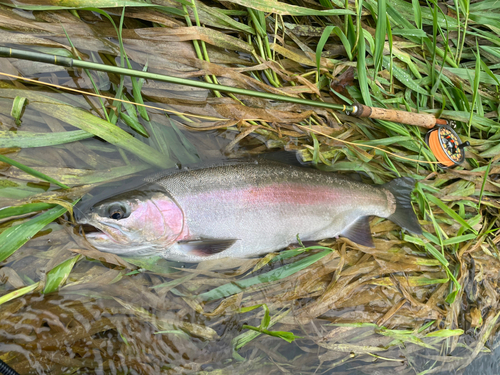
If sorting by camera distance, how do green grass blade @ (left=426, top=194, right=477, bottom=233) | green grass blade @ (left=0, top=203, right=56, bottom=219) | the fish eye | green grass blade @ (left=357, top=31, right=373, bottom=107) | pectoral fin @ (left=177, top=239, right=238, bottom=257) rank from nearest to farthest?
green grass blade @ (left=0, top=203, right=56, bottom=219) → the fish eye → pectoral fin @ (left=177, top=239, right=238, bottom=257) → green grass blade @ (left=357, top=31, right=373, bottom=107) → green grass blade @ (left=426, top=194, right=477, bottom=233)

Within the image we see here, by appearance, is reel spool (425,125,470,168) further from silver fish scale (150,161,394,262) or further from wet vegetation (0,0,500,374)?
silver fish scale (150,161,394,262)

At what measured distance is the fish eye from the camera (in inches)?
71.2

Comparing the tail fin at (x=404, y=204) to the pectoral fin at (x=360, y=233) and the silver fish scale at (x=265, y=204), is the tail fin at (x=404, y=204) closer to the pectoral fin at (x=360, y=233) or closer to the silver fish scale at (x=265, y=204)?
the silver fish scale at (x=265, y=204)

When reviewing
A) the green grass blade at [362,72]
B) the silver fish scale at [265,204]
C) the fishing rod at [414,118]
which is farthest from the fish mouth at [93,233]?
the green grass blade at [362,72]

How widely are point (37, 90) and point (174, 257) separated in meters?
1.48

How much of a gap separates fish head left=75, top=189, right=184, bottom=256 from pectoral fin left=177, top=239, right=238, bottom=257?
0.28 ft

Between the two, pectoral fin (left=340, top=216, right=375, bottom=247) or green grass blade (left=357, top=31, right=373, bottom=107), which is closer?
green grass blade (left=357, top=31, right=373, bottom=107)

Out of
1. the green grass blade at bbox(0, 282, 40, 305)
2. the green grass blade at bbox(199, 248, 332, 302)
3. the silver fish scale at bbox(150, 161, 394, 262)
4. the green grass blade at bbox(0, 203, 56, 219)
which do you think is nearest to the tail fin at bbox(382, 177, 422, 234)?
the silver fish scale at bbox(150, 161, 394, 262)

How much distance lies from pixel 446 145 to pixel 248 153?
5.41 ft

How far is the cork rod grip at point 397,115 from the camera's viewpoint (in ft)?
7.05

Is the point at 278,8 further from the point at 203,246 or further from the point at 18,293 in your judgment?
the point at 18,293

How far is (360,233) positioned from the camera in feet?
7.73

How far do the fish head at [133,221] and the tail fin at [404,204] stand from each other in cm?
174

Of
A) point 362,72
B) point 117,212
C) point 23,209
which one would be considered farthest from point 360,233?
point 23,209
